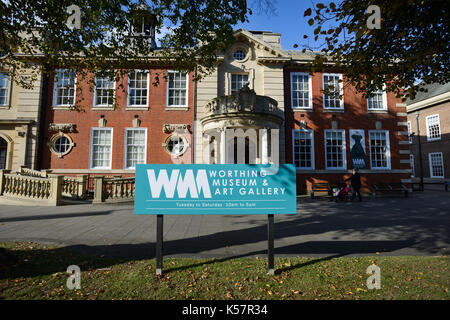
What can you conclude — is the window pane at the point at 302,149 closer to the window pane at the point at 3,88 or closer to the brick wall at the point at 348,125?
the brick wall at the point at 348,125

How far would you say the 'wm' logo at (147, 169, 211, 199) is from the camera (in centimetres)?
353

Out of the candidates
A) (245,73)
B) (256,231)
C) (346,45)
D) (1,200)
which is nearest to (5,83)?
(1,200)

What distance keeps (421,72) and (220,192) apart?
283 inches

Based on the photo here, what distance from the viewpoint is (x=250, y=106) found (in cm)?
1230

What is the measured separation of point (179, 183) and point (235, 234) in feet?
9.62

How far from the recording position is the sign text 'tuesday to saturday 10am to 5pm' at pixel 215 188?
351 cm

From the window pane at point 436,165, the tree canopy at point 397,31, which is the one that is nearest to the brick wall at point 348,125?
the tree canopy at point 397,31

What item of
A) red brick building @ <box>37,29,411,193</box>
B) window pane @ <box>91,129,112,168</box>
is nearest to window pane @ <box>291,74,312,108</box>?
red brick building @ <box>37,29,411,193</box>

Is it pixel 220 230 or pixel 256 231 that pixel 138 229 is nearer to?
pixel 220 230

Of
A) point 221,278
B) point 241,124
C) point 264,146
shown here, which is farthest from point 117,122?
point 221,278

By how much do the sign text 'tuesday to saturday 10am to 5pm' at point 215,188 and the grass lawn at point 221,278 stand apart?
0.96 metres

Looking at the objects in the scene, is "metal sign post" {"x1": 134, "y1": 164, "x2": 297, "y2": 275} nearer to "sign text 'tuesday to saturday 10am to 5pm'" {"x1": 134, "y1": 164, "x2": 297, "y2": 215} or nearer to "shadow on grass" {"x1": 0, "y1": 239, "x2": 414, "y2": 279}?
"sign text 'tuesday to saturday 10am to 5pm'" {"x1": 134, "y1": 164, "x2": 297, "y2": 215}

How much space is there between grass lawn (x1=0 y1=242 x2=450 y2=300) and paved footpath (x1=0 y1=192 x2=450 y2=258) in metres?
0.49

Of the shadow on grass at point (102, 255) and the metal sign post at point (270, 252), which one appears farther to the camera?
the shadow on grass at point (102, 255)
